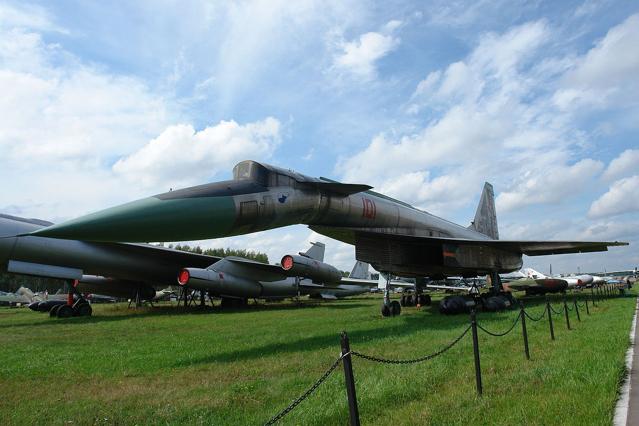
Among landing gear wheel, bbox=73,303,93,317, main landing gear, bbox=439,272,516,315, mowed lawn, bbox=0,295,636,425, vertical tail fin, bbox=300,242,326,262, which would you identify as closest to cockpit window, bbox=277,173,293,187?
mowed lawn, bbox=0,295,636,425

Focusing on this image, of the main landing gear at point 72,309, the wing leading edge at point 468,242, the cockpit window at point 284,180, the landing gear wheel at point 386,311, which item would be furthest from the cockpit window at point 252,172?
the main landing gear at point 72,309

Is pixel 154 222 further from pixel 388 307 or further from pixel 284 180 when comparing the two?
pixel 388 307

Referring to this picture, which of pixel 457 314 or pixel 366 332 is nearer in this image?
pixel 366 332

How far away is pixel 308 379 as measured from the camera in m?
5.21

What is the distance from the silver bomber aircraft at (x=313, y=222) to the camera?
242 inches

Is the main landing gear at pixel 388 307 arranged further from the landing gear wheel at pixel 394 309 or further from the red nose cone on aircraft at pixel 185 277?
the red nose cone on aircraft at pixel 185 277

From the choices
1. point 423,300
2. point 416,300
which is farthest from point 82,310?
point 423,300

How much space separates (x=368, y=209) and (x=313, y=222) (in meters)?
1.89

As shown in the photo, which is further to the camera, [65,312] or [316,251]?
[316,251]

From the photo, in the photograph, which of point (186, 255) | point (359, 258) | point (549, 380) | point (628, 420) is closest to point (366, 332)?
point (359, 258)

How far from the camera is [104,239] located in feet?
19.8

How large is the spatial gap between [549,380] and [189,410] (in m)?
3.91

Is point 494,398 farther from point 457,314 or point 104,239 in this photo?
point 457,314

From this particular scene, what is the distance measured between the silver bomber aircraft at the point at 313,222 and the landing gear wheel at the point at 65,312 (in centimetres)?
1154
